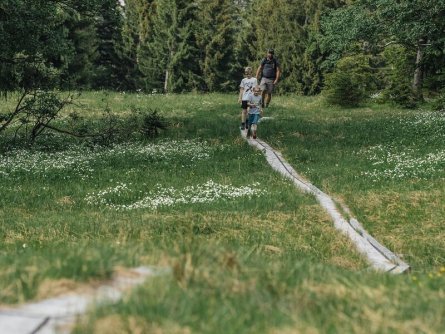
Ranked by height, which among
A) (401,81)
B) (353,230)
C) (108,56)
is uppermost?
(108,56)

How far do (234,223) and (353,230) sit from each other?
2.47m

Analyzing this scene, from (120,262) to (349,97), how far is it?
31.7 m

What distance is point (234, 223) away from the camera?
10.9 metres

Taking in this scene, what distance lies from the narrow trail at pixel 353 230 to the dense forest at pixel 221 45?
10.7 m

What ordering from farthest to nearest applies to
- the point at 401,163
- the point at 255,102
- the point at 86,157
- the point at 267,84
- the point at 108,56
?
the point at 108,56 → the point at 267,84 → the point at 255,102 → the point at 86,157 → the point at 401,163

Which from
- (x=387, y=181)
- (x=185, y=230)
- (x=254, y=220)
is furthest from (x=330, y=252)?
(x=387, y=181)

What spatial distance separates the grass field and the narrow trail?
0.88 feet

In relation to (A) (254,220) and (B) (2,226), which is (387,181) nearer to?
(A) (254,220)

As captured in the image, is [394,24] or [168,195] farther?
[394,24]

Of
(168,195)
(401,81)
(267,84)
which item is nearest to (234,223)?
(168,195)

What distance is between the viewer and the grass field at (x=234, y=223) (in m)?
3.89

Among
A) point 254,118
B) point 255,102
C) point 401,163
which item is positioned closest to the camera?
point 401,163

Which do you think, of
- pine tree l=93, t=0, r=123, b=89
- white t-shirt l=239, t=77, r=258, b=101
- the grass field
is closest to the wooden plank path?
the grass field

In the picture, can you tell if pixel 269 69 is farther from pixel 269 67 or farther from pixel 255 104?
pixel 255 104
